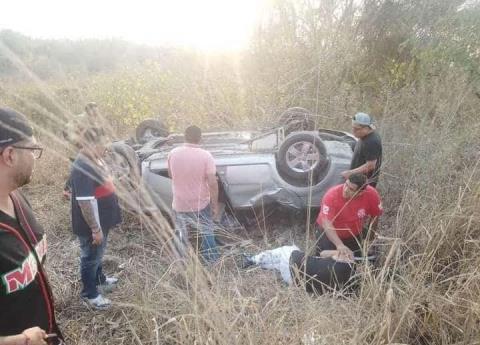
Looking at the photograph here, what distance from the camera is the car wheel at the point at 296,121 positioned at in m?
5.86

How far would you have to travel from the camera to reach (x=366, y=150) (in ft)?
14.7

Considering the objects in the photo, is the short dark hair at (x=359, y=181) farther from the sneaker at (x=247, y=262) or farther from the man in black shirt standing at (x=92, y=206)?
the man in black shirt standing at (x=92, y=206)

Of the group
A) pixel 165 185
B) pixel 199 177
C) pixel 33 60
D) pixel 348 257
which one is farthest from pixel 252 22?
Answer: pixel 33 60

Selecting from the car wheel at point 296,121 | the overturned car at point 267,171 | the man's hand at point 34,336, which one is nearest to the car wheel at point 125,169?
the overturned car at point 267,171

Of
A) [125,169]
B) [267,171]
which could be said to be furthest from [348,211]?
[125,169]

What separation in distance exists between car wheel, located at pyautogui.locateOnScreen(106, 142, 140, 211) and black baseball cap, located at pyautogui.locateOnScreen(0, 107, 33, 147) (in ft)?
10.3

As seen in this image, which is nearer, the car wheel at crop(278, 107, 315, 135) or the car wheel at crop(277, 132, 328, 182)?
the car wheel at crop(277, 132, 328, 182)

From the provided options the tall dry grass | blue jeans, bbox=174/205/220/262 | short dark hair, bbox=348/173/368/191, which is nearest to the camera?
the tall dry grass

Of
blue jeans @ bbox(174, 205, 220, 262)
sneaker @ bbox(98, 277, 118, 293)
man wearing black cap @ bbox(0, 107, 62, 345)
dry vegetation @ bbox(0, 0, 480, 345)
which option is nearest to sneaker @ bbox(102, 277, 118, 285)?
sneaker @ bbox(98, 277, 118, 293)

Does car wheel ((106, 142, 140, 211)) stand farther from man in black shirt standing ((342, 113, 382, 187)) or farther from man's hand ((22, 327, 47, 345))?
man's hand ((22, 327, 47, 345))

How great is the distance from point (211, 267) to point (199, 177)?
3.60ft

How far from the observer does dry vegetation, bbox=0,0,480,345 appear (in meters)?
2.30

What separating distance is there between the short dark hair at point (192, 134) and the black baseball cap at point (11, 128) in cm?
227

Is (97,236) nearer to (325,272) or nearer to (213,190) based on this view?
(213,190)
